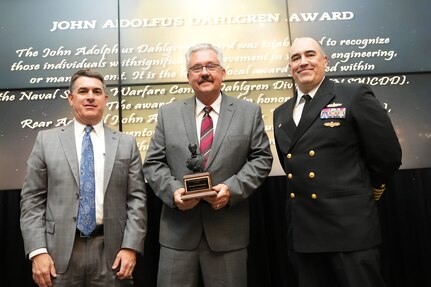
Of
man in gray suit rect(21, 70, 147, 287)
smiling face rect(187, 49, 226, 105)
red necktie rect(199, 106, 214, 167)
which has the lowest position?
man in gray suit rect(21, 70, 147, 287)

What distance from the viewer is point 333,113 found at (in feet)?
5.48

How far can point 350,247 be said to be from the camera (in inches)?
59.8

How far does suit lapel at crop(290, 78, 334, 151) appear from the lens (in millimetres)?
1695

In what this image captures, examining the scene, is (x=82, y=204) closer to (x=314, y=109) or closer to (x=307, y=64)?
(x=314, y=109)

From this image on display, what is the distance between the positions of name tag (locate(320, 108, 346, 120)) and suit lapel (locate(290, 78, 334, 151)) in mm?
24

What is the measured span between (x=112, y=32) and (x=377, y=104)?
2.18 meters

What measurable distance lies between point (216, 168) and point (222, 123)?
0.24 metres

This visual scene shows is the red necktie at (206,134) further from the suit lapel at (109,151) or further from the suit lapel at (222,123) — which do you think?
the suit lapel at (109,151)

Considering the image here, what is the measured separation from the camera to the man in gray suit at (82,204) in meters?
1.64

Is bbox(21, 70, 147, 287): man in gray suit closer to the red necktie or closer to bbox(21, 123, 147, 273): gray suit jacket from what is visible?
bbox(21, 123, 147, 273): gray suit jacket

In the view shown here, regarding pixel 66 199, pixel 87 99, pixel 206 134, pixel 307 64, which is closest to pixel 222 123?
pixel 206 134

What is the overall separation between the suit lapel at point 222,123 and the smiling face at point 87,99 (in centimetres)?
66

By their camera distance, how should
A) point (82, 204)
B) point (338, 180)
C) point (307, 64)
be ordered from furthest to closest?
point (307, 64) < point (82, 204) < point (338, 180)

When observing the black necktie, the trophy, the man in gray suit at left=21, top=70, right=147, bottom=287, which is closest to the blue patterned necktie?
the man in gray suit at left=21, top=70, right=147, bottom=287
